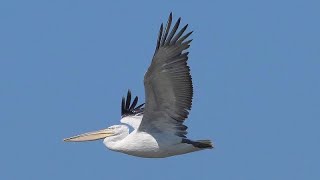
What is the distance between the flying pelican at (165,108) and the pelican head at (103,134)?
0.11 metres

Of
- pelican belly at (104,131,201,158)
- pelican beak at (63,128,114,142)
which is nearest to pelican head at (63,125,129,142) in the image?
pelican beak at (63,128,114,142)

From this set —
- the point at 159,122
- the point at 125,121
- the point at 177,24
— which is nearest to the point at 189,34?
the point at 177,24

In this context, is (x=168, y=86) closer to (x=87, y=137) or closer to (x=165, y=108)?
(x=165, y=108)

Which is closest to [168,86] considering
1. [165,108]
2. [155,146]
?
[165,108]

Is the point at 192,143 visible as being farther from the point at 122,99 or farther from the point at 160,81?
the point at 122,99

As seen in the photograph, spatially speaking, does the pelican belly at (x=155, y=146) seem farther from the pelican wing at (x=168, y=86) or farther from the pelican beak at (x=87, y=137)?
the pelican beak at (x=87, y=137)

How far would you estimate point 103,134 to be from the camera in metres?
20.8

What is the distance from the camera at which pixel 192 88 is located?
62.3 feet

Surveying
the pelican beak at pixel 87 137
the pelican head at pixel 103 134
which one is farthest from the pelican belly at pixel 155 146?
the pelican beak at pixel 87 137

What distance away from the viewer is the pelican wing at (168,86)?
730 inches

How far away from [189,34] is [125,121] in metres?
3.06

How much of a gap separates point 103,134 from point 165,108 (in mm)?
2075

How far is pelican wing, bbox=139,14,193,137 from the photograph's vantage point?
60.8ft

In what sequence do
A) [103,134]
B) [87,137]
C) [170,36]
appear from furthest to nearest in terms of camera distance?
[87,137] → [103,134] → [170,36]
